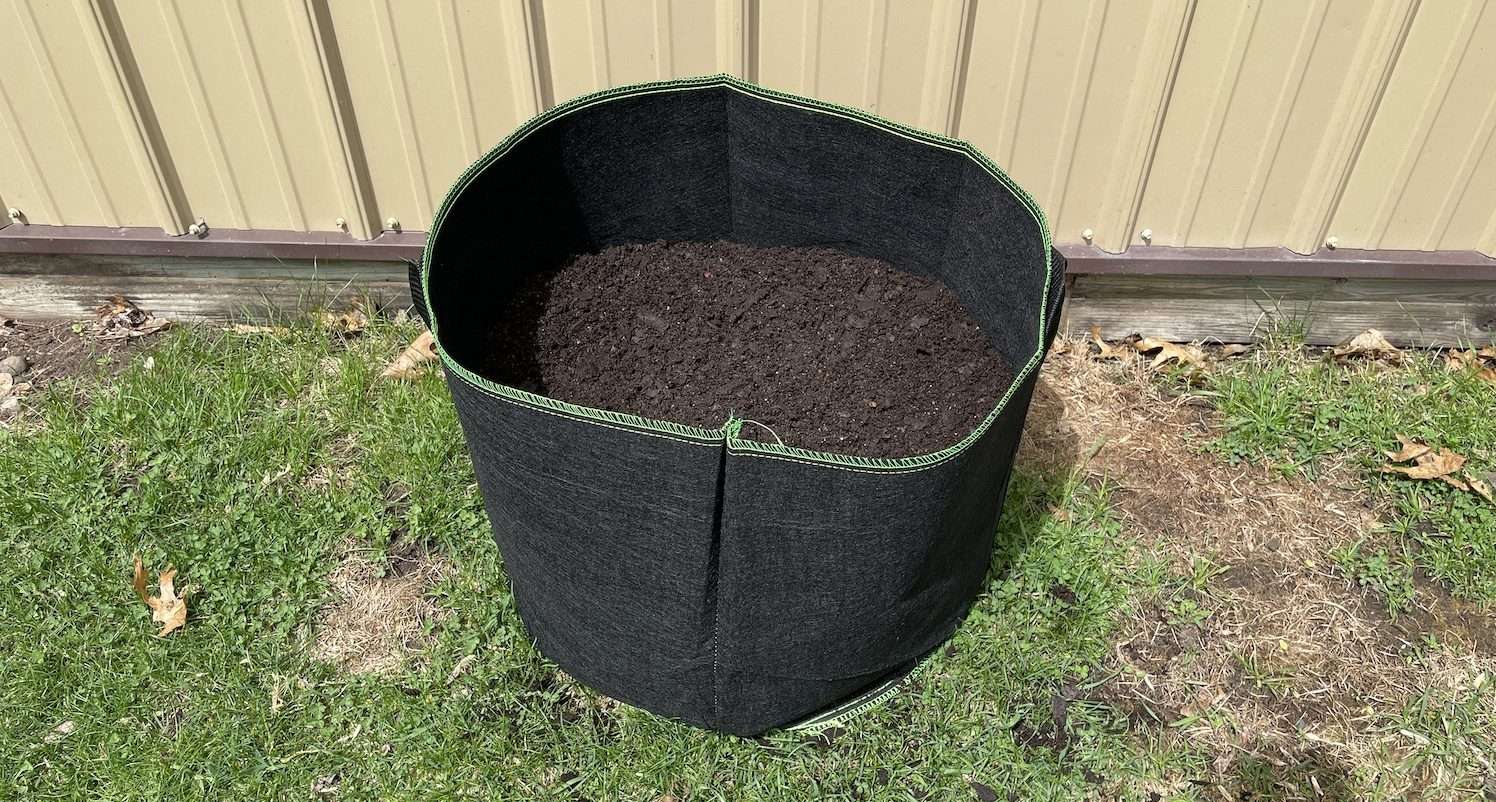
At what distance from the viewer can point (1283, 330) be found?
3.08 metres

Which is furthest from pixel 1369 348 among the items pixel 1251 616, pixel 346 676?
pixel 346 676

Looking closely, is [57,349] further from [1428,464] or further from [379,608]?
[1428,464]

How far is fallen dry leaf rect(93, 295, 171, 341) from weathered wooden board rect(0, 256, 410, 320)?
2 centimetres

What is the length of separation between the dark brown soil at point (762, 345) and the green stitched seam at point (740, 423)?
18 centimetres

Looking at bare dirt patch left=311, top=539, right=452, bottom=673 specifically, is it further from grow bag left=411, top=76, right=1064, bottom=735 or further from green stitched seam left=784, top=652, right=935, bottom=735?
green stitched seam left=784, top=652, right=935, bottom=735

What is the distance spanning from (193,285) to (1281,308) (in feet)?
10.6

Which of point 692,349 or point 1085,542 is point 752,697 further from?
point 1085,542

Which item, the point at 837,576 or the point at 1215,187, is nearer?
the point at 837,576

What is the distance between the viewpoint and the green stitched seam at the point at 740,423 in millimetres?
1573

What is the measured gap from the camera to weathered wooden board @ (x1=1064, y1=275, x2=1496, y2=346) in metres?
3.01

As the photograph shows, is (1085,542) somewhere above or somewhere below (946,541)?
below

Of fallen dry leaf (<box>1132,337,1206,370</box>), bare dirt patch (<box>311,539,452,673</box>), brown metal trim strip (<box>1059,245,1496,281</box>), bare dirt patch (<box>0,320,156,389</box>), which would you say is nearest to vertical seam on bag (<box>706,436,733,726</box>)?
bare dirt patch (<box>311,539,452,673</box>)

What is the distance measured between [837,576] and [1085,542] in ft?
3.33

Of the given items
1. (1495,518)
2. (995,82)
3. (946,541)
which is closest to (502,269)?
(946,541)
